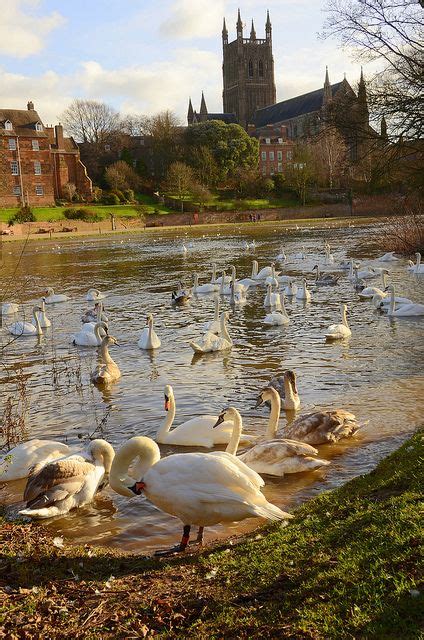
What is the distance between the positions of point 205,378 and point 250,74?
507 ft

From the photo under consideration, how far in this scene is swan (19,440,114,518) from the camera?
22.7 feet

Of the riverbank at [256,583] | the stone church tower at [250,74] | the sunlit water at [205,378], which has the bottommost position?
the sunlit water at [205,378]

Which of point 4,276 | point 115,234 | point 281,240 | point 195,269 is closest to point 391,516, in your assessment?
point 195,269

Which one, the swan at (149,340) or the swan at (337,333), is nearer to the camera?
the swan at (337,333)

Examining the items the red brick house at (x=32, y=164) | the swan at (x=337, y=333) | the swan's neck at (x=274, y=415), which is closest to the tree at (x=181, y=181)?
the red brick house at (x=32, y=164)

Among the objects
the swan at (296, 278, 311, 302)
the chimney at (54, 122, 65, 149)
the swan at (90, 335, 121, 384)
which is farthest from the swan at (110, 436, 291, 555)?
the chimney at (54, 122, 65, 149)

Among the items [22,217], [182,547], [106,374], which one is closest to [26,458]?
[182,547]

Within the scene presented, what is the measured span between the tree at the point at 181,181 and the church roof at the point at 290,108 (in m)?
47.1

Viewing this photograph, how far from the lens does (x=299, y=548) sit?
5102 mm

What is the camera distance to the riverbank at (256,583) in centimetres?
396

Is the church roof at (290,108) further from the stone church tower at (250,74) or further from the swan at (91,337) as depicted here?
the swan at (91,337)

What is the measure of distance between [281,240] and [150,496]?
157ft

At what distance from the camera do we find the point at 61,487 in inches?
278

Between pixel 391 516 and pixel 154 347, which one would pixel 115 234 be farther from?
pixel 391 516
